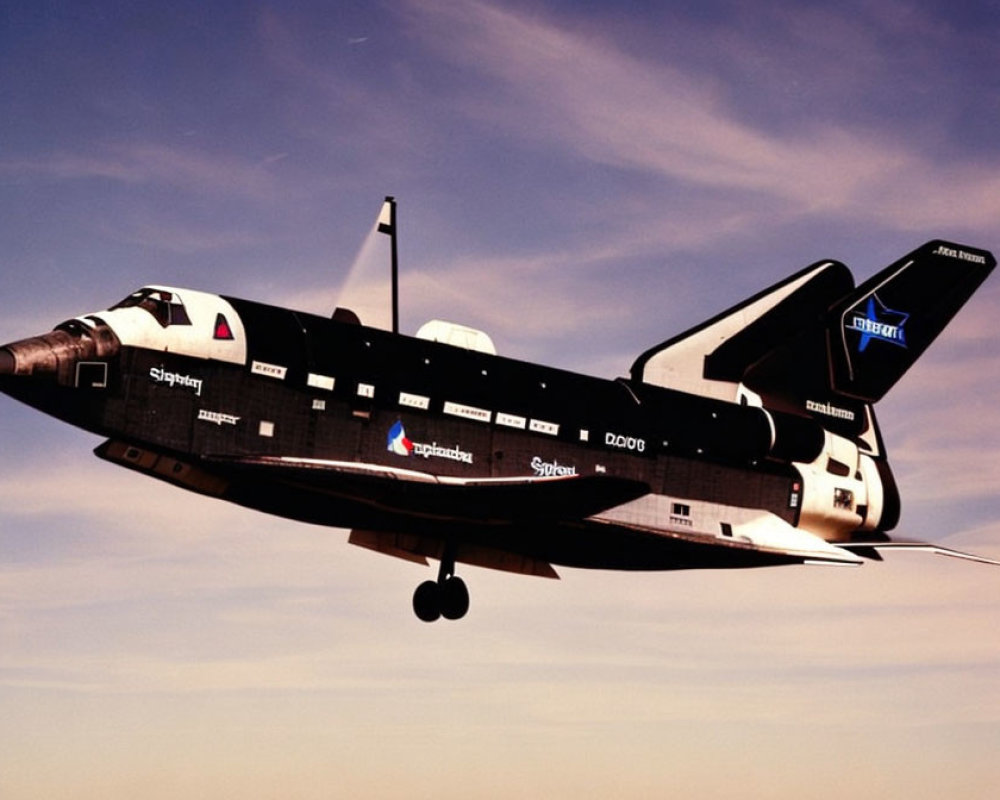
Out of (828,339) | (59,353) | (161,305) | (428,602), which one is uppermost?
(828,339)

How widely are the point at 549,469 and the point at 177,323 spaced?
321 inches

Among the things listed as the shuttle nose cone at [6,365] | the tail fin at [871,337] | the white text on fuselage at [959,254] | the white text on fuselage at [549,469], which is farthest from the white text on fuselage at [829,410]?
the shuttle nose cone at [6,365]

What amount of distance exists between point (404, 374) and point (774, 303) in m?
11.4

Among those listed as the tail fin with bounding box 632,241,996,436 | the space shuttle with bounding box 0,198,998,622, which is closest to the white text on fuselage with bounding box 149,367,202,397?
the space shuttle with bounding box 0,198,998,622

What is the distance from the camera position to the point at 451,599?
33.5 metres

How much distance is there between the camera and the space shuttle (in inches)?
1142

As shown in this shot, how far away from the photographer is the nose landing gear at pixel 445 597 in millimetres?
33469

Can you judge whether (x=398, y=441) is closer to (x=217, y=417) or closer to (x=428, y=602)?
(x=217, y=417)

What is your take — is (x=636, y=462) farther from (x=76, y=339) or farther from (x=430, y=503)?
(x=76, y=339)

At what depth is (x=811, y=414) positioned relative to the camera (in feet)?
123

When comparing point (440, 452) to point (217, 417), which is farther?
point (440, 452)

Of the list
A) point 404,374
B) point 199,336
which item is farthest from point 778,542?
point 199,336

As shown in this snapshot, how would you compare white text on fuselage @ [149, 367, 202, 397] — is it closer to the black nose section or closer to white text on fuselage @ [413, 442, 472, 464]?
the black nose section

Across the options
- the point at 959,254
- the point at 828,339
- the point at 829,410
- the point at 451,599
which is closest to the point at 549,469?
the point at 451,599
